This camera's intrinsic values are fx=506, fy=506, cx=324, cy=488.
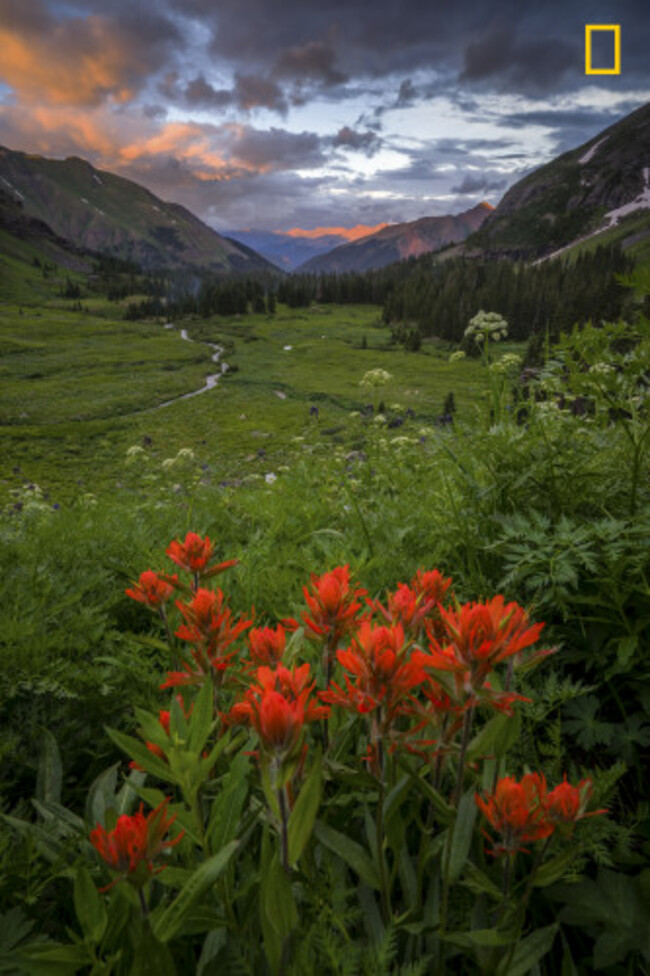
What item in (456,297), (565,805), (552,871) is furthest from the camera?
(456,297)

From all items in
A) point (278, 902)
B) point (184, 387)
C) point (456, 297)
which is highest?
point (456, 297)

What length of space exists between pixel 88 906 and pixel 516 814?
998 millimetres

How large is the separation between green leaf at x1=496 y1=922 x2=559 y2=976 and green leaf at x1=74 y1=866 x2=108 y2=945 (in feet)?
3.18

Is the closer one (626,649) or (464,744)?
(464,744)

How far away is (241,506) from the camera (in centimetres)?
548

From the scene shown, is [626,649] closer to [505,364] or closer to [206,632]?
[206,632]

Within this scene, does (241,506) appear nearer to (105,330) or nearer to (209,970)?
(209,970)

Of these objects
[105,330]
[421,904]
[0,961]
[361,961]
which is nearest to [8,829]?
[0,961]

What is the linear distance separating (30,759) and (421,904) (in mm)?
1596

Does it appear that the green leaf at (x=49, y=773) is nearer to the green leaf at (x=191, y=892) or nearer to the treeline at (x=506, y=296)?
the green leaf at (x=191, y=892)

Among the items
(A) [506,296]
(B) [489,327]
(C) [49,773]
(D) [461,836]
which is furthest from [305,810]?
(A) [506,296]

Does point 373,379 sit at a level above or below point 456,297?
below

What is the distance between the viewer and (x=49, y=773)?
6.33 ft

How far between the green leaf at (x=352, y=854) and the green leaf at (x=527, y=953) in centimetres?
34
